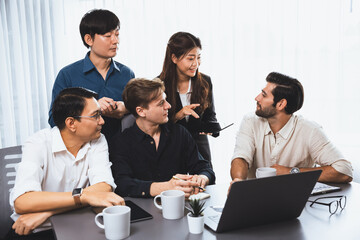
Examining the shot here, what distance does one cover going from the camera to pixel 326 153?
6.83 feet

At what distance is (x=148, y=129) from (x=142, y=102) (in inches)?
6.6

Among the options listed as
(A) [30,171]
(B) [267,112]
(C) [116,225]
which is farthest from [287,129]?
(A) [30,171]

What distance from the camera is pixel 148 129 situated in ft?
6.82

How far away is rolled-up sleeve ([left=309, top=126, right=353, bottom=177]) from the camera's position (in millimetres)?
1910

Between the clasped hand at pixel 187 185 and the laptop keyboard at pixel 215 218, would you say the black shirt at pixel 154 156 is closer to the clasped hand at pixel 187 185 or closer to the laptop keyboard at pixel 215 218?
the clasped hand at pixel 187 185

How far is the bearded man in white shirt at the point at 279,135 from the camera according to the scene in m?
2.18

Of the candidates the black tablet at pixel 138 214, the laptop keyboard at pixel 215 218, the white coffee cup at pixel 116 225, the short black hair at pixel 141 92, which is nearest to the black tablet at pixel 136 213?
the black tablet at pixel 138 214

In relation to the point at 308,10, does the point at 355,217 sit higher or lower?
lower

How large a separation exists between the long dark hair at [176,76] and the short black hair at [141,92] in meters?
0.39

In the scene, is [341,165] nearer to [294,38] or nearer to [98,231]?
[98,231]

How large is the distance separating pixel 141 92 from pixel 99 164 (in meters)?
0.53

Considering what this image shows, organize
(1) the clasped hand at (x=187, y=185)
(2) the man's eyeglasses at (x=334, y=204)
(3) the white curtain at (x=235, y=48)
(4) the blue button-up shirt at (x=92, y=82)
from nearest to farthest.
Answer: (2) the man's eyeglasses at (x=334, y=204) → (1) the clasped hand at (x=187, y=185) → (4) the blue button-up shirt at (x=92, y=82) → (3) the white curtain at (x=235, y=48)

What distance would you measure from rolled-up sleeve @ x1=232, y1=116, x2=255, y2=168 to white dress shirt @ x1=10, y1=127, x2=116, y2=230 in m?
0.87

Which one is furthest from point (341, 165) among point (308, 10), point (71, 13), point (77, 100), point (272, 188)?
point (71, 13)
